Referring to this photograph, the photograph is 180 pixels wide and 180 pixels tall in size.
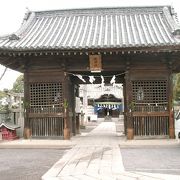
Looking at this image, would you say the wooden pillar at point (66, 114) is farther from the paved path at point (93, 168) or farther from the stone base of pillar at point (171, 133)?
the stone base of pillar at point (171, 133)

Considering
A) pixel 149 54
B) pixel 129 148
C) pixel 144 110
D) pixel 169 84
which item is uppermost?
pixel 149 54

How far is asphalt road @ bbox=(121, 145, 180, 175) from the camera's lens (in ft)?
30.6

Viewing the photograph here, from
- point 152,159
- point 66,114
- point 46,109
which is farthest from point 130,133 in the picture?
point 152,159

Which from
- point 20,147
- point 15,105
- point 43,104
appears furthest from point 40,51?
point 15,105

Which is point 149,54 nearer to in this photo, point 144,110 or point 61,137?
point 144,110

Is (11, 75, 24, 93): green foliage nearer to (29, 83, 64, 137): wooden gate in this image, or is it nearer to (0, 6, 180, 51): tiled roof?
(0, 6, 180, 51): tiled roof

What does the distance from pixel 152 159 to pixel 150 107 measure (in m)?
5.50

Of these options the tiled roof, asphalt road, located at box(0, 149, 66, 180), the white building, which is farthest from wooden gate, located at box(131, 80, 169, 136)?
the white building

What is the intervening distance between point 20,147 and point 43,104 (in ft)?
9.87

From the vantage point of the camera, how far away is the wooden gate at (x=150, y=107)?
16391 millimetres

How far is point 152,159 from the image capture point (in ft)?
36.8

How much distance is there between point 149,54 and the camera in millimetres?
16047

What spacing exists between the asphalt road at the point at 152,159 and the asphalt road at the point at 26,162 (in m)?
2.19

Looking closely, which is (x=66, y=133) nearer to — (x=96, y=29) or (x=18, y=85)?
(x=96, y=29)
